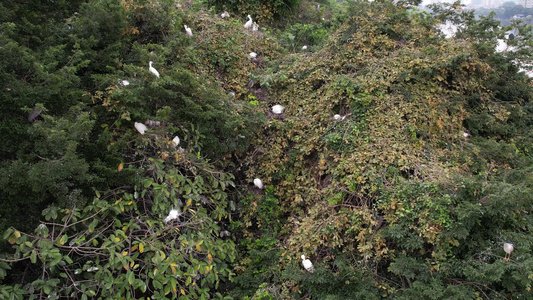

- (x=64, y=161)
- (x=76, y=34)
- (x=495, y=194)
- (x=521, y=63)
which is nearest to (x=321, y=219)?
(x=495, y=194)

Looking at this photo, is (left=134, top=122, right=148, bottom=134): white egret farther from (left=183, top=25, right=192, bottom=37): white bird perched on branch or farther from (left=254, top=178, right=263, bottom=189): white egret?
(left=183, top=25, right=192, bottom=37): white bird perched on branch

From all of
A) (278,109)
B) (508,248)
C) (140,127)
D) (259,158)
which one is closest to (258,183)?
(259,158)

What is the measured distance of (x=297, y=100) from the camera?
384cm

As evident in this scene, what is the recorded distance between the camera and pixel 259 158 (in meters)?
3.58

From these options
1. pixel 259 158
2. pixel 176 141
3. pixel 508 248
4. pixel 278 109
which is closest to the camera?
pixel 508 248

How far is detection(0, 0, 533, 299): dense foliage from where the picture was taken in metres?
2.20

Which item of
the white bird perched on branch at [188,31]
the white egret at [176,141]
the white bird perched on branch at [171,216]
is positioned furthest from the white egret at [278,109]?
the white bird perched on branch at [171,216]

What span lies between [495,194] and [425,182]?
0.49 metres

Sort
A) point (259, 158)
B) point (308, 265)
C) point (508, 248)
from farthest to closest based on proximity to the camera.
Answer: point (259, 158) → point (308, 265) → point (508, 248)

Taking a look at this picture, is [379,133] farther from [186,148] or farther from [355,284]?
[186,148]

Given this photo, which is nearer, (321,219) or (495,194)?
(495,194)

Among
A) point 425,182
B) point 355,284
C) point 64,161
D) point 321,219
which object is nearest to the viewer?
point 64,161

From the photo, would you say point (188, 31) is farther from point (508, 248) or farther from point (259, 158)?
point (508, 248)

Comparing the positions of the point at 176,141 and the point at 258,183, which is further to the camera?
the point at 258,183
